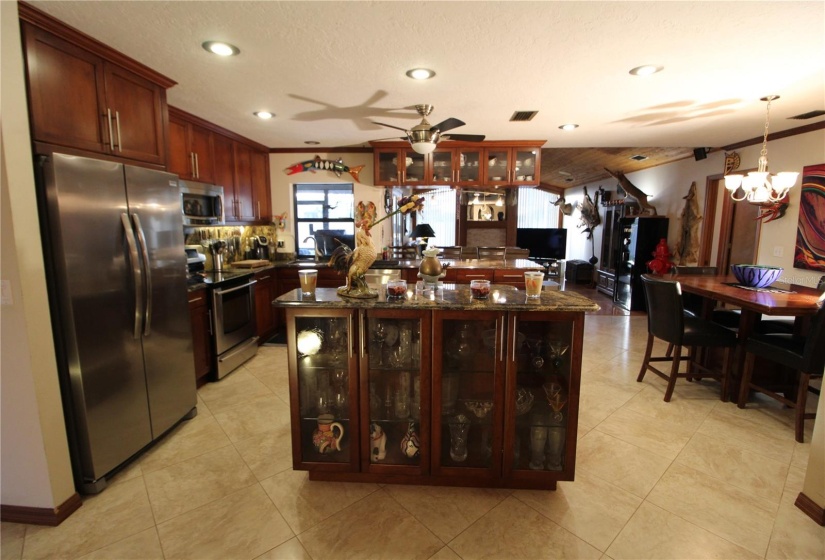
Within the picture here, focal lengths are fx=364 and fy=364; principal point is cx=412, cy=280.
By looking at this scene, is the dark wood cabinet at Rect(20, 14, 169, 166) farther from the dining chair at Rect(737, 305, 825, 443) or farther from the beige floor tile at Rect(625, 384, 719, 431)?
the dining chair at Rect(737, 305, 825, 443)

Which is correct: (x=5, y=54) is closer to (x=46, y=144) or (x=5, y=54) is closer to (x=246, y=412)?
(x=46, y=144)

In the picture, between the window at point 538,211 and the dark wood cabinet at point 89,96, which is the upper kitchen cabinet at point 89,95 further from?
the window at point 538,211

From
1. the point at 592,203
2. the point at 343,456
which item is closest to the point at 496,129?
the point at 343,456

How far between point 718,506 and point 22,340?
3475 mm

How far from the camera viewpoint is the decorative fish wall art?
4.86 metres

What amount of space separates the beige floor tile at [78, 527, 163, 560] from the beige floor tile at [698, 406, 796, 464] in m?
3.29

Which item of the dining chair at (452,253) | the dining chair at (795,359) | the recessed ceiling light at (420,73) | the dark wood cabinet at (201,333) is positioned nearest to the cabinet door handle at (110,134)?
the dark wood cabinet at (201,333)

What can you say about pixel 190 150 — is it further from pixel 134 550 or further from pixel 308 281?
pixel 134 550

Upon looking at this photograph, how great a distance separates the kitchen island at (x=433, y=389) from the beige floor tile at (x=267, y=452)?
11.5 inches

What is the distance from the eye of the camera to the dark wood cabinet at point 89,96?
1.74 metres

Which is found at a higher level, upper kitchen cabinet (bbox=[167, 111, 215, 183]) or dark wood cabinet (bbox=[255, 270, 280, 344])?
upper kitchen cabinet (bbox=[167, 111, 215, 183])

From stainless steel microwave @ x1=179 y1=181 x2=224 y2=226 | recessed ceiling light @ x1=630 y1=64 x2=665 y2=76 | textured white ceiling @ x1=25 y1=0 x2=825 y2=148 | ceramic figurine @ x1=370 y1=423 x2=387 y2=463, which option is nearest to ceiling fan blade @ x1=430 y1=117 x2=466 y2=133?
textured white ceiling @ x1=25 y1=0 x2=825 y2=148

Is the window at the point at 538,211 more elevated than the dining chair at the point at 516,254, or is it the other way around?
the window at the point at 538,211

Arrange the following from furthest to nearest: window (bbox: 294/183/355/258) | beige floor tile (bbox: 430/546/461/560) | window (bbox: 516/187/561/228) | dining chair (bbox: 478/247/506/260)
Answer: window (bbox: 516/187/561/228), dining chair (bbox: 478/247/506/260), window (bbox: 294/183/355/258), beige floor tile (bbox: 430/546/461/560)
